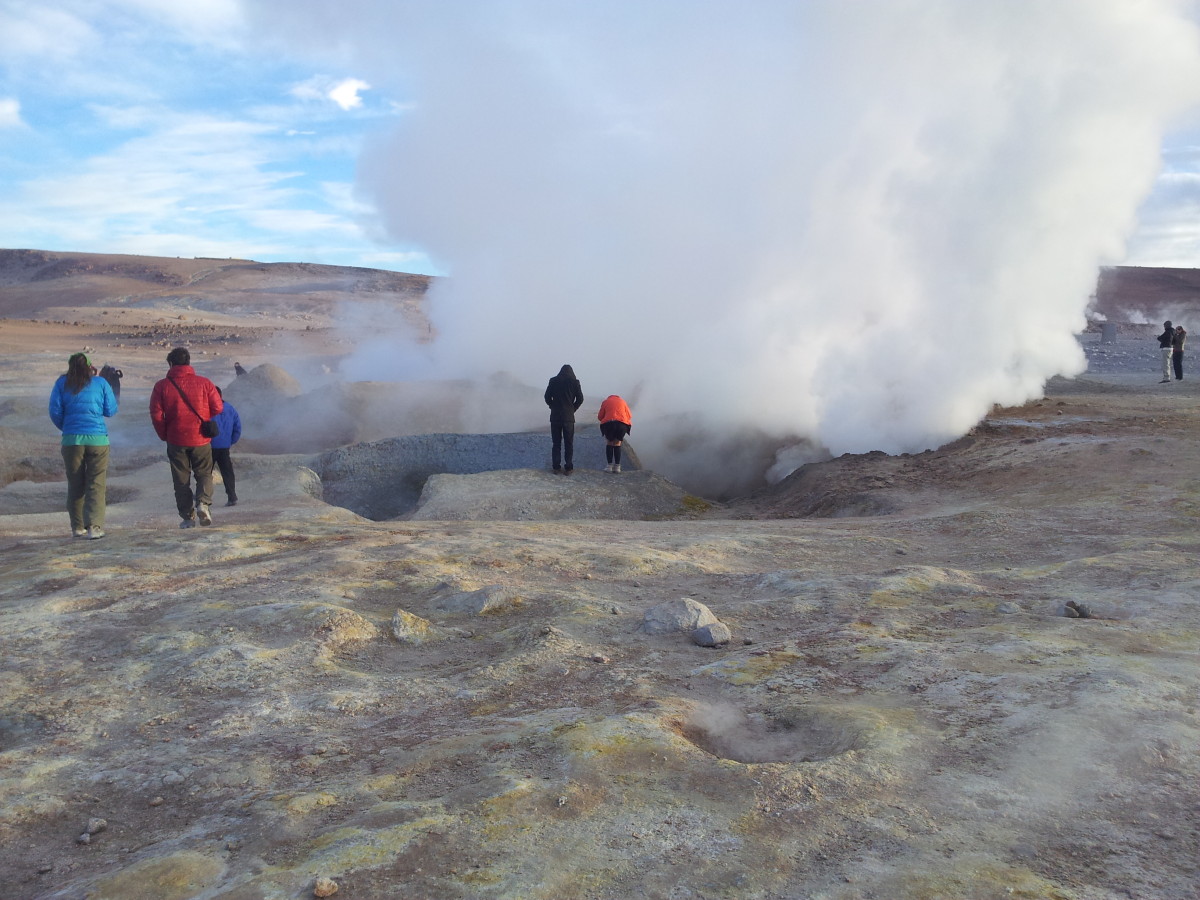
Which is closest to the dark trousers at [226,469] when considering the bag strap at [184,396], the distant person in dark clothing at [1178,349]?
the bag strap at [184,396]

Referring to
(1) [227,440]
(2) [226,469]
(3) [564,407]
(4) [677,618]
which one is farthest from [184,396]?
(3) [564,407]

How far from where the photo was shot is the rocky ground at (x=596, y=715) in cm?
235

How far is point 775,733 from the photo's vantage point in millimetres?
3195

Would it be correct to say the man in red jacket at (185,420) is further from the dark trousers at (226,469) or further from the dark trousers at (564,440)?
the dark trousers at (564,440)

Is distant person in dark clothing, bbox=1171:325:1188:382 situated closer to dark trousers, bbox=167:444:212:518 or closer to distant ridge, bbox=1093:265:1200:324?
dark trousers, bbox=167:444:212:518

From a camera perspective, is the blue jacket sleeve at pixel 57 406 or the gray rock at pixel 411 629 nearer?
the gray rock at pixel 411 629

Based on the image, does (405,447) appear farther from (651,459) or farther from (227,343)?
(227,343)

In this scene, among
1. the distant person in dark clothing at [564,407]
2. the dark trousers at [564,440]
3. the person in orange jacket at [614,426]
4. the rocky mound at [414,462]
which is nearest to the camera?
the distant person in dark clothing at [564,407]

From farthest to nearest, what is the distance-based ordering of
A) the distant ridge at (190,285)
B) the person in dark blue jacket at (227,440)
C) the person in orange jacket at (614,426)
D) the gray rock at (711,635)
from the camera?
the distant ridge at (190,285) < the person in orange jacket at (614,426) < the person in dark blue jacket at (227,440) < the gray rock at (711,635)

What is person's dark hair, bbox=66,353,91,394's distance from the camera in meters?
6.49

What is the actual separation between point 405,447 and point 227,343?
29388mm

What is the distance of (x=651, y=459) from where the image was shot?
14.7 metres

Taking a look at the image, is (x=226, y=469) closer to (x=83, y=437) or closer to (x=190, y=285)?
(x=83, y=437)

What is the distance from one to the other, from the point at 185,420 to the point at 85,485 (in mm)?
805
